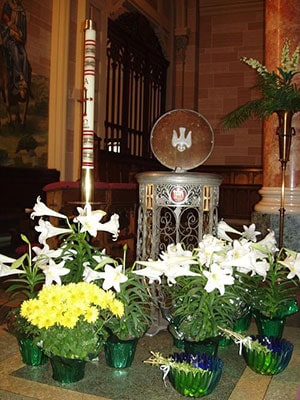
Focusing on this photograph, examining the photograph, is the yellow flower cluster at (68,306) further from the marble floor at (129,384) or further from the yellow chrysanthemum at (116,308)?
the marble floor at (129,384)

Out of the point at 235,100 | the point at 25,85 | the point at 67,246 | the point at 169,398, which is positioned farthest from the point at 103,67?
the point at 169,398

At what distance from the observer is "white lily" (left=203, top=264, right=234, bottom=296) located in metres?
1.61

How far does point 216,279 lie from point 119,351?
1.76ft

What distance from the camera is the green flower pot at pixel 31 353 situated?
1833 millimetres

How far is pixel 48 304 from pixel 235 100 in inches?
397

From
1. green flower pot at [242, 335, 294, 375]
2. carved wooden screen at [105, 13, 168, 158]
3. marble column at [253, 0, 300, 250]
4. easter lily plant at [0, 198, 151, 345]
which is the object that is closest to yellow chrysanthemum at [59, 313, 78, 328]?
easter lily plant at [0, 198, 151, 345]

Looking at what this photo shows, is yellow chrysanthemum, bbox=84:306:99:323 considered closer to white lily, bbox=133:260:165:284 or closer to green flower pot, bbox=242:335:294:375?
white lily, bbox=133:260:165:284

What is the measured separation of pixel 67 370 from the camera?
5.54ft

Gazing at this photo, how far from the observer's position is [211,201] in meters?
2.56

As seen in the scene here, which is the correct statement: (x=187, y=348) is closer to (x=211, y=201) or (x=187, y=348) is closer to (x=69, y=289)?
(x=69, y=289)

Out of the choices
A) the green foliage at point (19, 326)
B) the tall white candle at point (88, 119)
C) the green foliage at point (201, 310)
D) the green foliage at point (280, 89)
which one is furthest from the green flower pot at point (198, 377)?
the green foliage at point (280, 89)

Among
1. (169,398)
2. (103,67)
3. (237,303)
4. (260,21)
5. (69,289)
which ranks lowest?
(169,398)

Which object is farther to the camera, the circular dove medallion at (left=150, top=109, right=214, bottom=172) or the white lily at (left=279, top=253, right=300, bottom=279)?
the circular dove medallion at (left=150, top=109, right=214, bottom=172)

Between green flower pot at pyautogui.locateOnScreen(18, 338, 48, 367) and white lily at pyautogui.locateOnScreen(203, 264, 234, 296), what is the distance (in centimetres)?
74
